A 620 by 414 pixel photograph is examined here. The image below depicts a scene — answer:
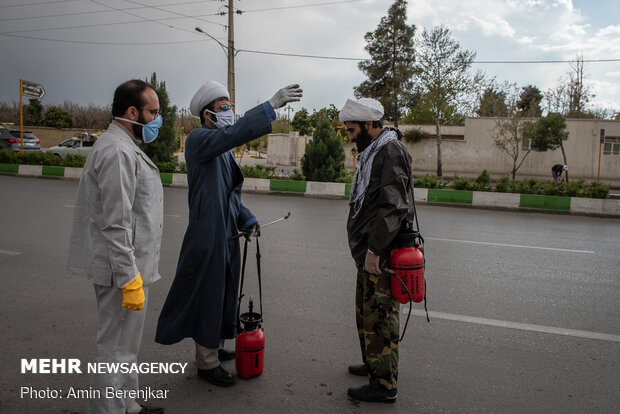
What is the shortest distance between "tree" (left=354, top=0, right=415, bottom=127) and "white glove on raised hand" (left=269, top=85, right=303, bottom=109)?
1720 inches

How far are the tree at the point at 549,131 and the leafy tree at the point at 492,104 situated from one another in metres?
15.9

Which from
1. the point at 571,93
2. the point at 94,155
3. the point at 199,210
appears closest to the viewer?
the point at 94,155

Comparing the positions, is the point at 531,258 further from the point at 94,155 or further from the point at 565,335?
the point at 94,155

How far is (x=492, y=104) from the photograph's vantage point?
152 feet

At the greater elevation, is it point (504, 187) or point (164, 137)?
point (164, 137)

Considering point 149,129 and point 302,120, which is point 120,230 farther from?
point 302,120

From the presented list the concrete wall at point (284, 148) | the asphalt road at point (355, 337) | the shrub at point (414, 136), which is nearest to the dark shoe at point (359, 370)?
the asphalt road at point (355, 337)

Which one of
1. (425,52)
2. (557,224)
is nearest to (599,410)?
(557,224)

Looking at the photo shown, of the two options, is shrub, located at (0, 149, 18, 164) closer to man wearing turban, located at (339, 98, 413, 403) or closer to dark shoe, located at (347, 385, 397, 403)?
man wearing turban, located at (339, 98, 413, 403)

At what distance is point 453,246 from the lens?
794 cm

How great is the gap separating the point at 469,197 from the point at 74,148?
21.7 metres

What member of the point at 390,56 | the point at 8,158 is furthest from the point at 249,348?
the point at 390,56

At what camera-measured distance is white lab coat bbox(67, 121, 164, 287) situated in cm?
229

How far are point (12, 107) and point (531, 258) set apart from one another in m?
68.2
